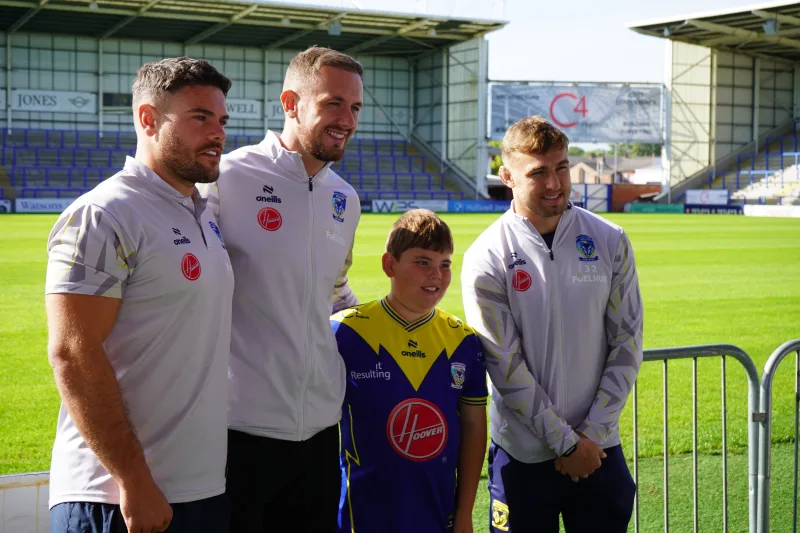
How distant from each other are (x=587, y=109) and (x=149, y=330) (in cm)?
5135

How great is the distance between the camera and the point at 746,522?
483 cm

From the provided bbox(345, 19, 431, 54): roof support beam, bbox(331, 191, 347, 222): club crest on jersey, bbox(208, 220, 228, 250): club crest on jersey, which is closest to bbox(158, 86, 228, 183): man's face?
bbox(208, 220, 228, 250): club crest on jersey

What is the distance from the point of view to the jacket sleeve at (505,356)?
3141mm

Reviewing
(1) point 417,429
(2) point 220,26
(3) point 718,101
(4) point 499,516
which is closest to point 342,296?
(1) point 417,429

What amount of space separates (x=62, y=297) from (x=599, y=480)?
2.01 m

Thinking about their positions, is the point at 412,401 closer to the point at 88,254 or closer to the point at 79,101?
the point at 88,254

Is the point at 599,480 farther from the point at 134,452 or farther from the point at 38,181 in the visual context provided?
the point at 38,181

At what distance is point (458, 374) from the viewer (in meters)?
3.16

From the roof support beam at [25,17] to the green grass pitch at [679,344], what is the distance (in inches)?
801

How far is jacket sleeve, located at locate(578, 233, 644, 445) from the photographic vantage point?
10.5 feet

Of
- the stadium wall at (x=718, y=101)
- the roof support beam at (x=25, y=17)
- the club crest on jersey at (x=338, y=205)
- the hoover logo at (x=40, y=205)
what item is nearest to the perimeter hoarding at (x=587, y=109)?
the stadium wall at (x=718, y=101)

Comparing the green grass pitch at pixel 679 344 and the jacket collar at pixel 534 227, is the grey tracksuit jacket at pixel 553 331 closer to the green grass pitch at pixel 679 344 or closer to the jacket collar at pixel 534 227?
the jacket collar at pixel 534 227

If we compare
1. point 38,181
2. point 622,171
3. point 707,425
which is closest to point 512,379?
point 707,425

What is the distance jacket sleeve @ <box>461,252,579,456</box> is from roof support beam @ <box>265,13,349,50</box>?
4333cm
